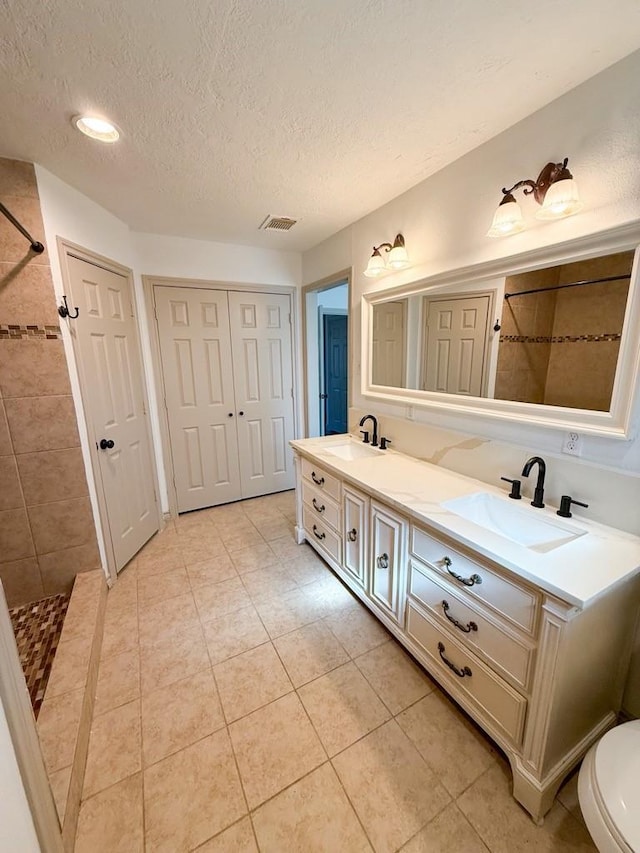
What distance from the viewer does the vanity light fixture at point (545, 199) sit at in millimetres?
1216

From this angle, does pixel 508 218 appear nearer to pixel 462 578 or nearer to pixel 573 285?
pixel 573 285

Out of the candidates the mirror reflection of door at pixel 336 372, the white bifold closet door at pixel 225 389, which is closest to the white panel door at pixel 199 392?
the white bifold closet door at pixel 225 389

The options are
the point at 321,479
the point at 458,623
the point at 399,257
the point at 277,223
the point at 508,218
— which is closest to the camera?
the point at 458,623

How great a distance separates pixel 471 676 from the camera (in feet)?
4.19

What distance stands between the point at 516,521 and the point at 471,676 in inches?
24.4

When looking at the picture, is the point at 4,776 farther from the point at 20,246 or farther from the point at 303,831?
the point at 20,246

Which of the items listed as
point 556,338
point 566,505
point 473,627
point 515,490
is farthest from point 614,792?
point 556,338

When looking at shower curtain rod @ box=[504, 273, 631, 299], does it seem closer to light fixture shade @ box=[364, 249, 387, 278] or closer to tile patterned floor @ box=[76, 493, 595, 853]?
light fixture shade @ box=[364, 249, 387, 278]

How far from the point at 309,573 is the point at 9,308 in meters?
2.26

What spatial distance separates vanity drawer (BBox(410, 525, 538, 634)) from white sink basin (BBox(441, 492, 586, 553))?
0.16 m

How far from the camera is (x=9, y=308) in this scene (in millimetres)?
1732

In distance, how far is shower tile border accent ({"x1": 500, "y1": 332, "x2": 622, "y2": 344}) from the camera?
4.06ft

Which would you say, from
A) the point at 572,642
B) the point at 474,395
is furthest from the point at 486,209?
the point at 572,642

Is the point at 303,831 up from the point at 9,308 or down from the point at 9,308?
down
